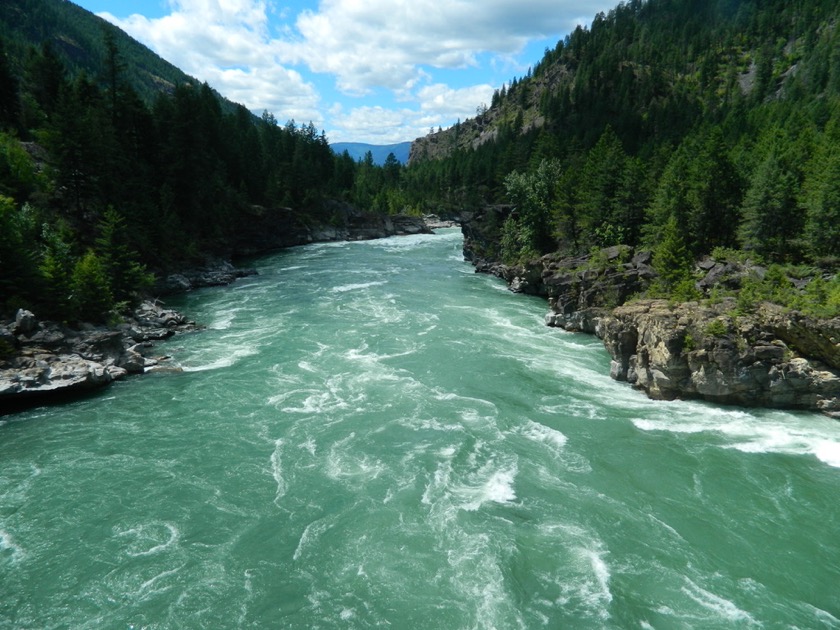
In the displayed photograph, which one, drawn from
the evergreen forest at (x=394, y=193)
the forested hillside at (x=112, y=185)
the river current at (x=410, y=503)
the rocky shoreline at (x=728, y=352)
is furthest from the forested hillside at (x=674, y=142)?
the forested hillside at (x=112, y=185)

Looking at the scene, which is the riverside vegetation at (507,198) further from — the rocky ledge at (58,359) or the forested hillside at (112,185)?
the rocky ledge at (58,359)

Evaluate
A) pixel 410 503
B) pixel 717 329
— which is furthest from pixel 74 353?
pixel 717 329

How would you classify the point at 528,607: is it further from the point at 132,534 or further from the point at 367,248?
the point at 367,248

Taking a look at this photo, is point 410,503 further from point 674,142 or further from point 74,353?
point 674,142

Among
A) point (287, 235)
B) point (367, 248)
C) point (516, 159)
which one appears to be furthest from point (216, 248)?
point (516, 159)

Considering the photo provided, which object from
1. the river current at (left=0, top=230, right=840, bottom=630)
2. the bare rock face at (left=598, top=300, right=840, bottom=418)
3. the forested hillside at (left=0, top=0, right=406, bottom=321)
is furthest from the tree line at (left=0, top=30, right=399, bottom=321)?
the bare rock face at (left=598, top=300, right=840, bottom=418)

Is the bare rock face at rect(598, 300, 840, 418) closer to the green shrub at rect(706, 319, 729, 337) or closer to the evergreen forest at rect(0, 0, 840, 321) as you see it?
the green shrub at rect(706, 319, 729, 337)
